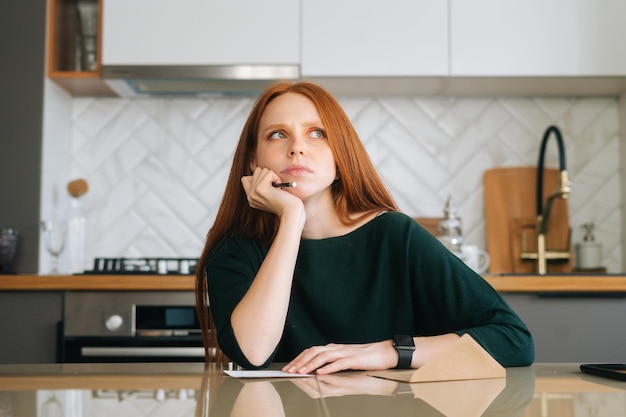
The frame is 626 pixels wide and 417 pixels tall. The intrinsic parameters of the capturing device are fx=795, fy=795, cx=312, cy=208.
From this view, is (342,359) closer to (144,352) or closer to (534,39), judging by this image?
(144,352)

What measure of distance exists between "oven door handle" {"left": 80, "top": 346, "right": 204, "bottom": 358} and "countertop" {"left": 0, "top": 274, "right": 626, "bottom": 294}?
0.18 m

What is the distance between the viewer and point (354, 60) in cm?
273

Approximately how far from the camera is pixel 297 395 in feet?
2.46

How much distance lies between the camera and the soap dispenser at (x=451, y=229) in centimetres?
269

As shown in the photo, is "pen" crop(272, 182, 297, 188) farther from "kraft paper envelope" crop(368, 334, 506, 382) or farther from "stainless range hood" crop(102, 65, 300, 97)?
"stainless range hood" crop(102, 65, 300, 97)

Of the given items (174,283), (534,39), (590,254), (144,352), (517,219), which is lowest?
(144,352)

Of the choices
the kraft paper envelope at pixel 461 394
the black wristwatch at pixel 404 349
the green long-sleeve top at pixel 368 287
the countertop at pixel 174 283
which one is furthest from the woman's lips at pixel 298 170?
the countertop at pixel 174 283

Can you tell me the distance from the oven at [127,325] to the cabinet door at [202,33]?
2.75ft

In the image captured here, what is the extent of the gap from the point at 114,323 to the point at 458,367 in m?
1.66

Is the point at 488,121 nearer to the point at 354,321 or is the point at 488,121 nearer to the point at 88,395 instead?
the point at 354,321

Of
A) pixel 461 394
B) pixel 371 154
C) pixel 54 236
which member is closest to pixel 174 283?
pixel 54 236

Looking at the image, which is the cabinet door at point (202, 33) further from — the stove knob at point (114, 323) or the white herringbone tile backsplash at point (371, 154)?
the stove knob at point (114, 323)

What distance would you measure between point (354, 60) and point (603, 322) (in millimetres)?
1170

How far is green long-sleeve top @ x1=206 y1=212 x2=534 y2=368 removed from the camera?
1.37 meters
